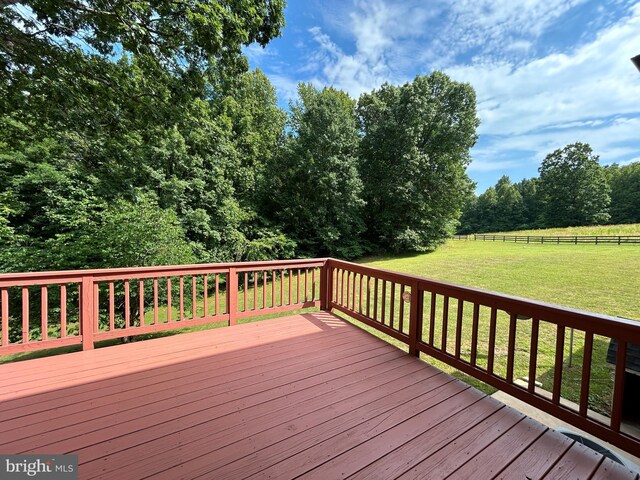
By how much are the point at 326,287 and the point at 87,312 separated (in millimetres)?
2859

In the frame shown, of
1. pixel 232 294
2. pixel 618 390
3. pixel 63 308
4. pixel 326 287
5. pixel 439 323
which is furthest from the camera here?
pixel 439 323

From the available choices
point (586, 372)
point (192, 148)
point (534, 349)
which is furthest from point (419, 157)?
point (586, 372)

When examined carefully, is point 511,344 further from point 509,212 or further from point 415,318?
point 509,212

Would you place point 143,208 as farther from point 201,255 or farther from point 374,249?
point 374,249

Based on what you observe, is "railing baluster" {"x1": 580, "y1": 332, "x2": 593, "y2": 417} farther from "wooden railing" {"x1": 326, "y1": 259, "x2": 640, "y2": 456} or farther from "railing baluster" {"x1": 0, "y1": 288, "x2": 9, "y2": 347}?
"railing baluster" {"x1": 0, "y1": 288, "x2": 9, "y2": 347}

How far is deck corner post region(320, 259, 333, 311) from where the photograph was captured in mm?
4078

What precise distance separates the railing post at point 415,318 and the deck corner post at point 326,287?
5.24 ft

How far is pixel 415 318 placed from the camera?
8.69ft

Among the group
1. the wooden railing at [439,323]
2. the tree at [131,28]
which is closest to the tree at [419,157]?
the wooden railing at [439,323]

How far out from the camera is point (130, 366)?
7.95ft

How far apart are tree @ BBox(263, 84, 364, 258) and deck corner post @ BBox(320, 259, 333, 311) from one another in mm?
8186

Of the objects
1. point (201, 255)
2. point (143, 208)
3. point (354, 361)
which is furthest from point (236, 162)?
point (354, 361)

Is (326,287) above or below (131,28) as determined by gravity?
below

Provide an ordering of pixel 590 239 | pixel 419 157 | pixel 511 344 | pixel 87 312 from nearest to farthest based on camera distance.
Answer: pixel 511 344
pixel 87 312
pixel 419 157
pixel 590 239
